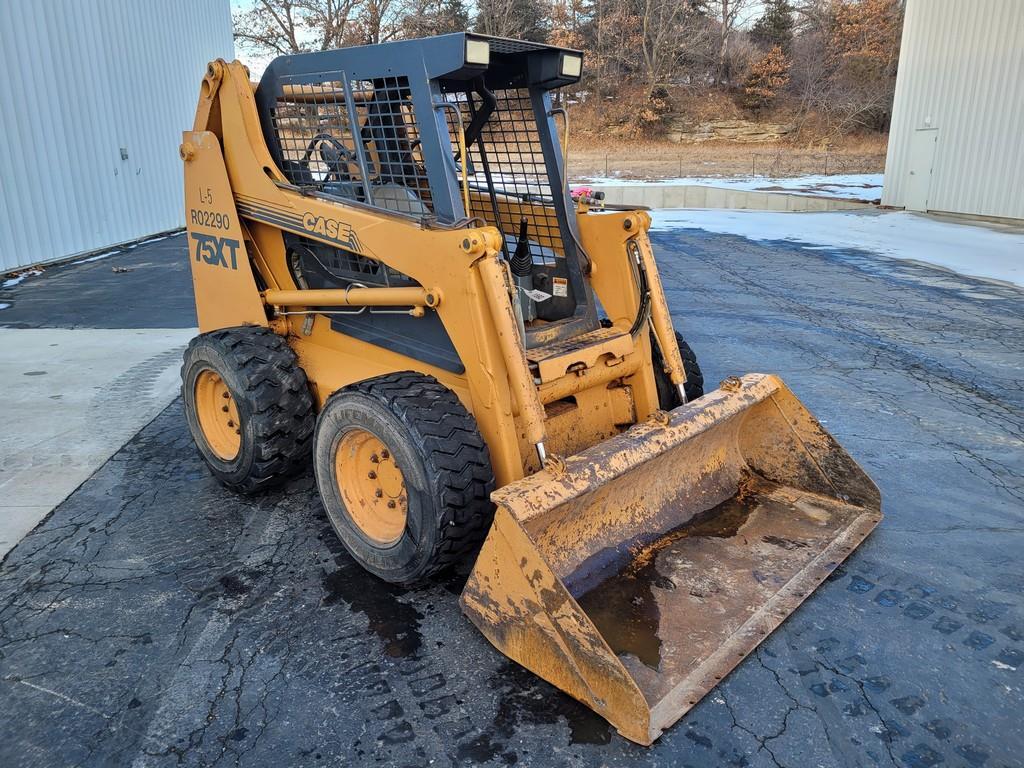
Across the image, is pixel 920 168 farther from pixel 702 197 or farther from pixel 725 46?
pixel 725 46

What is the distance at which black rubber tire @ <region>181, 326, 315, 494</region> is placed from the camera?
3.88 meters

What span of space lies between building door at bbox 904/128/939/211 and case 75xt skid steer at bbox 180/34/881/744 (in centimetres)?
1642

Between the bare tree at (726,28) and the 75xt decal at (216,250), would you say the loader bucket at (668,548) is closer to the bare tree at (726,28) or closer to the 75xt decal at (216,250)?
the 75xt decal at (216,250)

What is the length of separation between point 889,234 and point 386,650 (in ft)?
47.1

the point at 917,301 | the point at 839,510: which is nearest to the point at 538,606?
the point at 839,510

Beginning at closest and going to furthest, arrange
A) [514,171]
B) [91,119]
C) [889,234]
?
1. [514,171]
2. [91,119]
3. [889,234]

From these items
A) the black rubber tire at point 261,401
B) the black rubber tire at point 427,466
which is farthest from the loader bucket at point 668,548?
the black rubber tire at point 261,401

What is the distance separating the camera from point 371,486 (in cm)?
347

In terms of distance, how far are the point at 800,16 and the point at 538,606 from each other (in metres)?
50.0

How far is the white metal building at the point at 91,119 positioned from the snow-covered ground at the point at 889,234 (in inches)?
418

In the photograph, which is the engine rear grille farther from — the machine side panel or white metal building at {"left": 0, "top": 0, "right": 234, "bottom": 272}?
white metal building at {"left": 0, "top": 0, "right": 234, "bottom": 272}

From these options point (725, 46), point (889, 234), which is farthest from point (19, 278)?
point (725, 46)

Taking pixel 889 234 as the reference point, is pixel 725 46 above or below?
above

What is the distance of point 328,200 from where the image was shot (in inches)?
151
